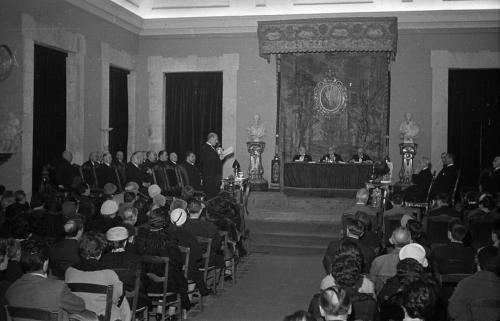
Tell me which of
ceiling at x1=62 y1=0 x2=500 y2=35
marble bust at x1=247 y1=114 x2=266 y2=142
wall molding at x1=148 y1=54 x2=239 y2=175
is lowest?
marble bust at x1=247 y1=114 x2=266 y2=142

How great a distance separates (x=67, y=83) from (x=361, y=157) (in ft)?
21.8

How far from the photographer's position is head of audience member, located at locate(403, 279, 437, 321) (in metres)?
3.30

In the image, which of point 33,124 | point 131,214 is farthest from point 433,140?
point 131,214

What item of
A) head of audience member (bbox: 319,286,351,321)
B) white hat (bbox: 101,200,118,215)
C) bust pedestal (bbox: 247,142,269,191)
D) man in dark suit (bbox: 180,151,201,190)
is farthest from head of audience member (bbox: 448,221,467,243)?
bust pedestal (bbox: 247,142,269,191)

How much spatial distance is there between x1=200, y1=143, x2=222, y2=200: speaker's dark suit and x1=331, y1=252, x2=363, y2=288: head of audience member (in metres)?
8.34

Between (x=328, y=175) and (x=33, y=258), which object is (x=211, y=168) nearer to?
(x=328, y=175)

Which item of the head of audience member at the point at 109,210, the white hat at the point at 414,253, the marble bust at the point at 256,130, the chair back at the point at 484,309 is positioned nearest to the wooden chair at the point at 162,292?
the head of audience member at the point at 109,210

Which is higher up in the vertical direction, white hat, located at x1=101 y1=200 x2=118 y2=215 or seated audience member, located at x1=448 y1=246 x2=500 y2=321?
white hat, located at x1=101 y1=200 x2=118 y2=215

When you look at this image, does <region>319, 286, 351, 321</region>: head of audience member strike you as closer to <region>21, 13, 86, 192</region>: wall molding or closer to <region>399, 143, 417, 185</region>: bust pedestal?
<region>21, 13, 86, 192</region>: wall molding

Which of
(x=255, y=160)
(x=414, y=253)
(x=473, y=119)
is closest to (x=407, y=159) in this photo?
(x=473, y=119)

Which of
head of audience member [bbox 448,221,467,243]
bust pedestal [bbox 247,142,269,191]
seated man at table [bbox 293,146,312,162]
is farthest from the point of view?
bust pedestal [bbox 247,142,269,191]

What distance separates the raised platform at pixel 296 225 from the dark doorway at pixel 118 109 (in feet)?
14.5

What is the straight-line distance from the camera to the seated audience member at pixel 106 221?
6.74 metres

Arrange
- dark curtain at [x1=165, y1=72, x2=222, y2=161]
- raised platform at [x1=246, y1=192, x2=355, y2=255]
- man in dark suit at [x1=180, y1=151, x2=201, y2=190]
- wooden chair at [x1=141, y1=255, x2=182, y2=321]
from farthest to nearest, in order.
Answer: dark curtain at [x1=165, y1=72, x2=222, y2=161]
man in dark suit at [x1=180, y1=151, x2=201, y2=190]
raised platform at [x1=246, y1=192, x2=355, y2=255]
wooden chair at [x1=141, y1=255, x2=182, y2=321]
